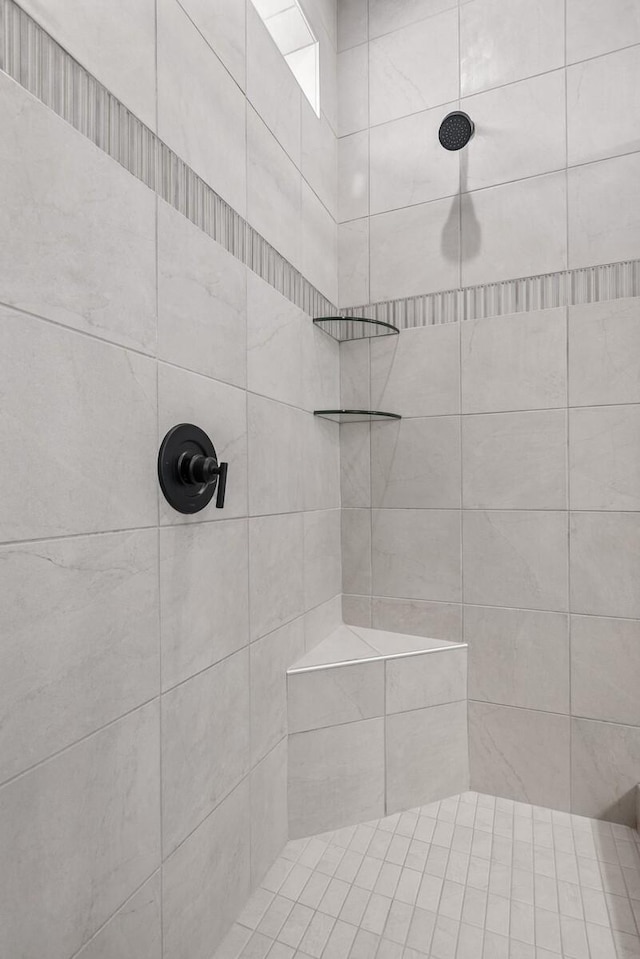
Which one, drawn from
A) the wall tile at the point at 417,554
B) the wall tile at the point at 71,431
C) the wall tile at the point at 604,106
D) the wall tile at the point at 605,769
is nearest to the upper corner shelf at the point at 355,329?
the wall tile at the point at 417,554

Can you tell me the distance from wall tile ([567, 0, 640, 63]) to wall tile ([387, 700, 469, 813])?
6.30ft

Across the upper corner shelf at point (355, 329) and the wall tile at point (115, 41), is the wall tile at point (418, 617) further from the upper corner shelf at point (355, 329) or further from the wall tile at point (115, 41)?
the wall tile at point (115, 41)

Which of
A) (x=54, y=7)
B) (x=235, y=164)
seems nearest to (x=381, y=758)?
(x=235, y=164)

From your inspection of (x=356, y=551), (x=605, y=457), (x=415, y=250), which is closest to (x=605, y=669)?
(x=605, y=457)

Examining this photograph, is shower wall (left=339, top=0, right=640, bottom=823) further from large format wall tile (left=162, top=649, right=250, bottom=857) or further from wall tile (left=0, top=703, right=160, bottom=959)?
wall tile (left=0, top=703, right=160, bottom=959)

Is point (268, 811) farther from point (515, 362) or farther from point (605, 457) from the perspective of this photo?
point (515, 362)

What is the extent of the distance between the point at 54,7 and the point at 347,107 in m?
1.40

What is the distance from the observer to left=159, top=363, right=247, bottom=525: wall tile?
1.00 meters

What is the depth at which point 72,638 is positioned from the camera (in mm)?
792

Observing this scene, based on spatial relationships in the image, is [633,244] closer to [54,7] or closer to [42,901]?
[54,7]

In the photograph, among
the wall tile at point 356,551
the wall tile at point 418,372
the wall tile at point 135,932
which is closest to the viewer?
the wall tile at point 135,932

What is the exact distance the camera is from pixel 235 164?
1249 mm

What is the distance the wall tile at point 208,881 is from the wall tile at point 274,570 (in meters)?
0.40

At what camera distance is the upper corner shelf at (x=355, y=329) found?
178 cm
